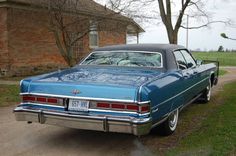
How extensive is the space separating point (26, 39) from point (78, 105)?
12.6 metres

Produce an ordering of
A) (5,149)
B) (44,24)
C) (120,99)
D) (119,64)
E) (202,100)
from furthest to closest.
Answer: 1. (44,24)
2. (202,100)
3. (119,64)
4. (5,149)
5. (120,99)

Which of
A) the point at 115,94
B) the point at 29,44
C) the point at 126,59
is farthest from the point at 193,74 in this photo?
the point at 29,44

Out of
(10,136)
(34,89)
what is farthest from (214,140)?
(10,136)

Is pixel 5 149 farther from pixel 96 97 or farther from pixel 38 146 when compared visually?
pixel 96 97

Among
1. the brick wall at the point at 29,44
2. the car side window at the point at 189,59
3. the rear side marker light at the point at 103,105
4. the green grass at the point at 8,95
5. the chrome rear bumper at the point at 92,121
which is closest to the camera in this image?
the chrome rear bumper at the point at 92,121

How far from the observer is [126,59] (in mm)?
6848

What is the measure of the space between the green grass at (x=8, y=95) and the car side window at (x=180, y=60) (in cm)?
466

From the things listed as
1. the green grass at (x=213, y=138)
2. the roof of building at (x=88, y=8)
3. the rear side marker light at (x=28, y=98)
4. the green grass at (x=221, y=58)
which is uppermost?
the roof of building at (x=88, y=8)

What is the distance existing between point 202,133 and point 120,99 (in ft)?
6.13

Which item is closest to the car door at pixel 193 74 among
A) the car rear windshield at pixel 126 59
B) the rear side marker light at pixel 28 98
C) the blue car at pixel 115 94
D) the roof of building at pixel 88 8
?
the blue car at pixel 115 94

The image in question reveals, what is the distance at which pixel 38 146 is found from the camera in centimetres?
579

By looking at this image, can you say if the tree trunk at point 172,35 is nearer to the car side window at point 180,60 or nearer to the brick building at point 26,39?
the brick building at point 26,39

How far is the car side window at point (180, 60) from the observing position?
7160 mm

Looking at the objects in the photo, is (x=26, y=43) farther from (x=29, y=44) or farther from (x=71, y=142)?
(x=71, y=142)
